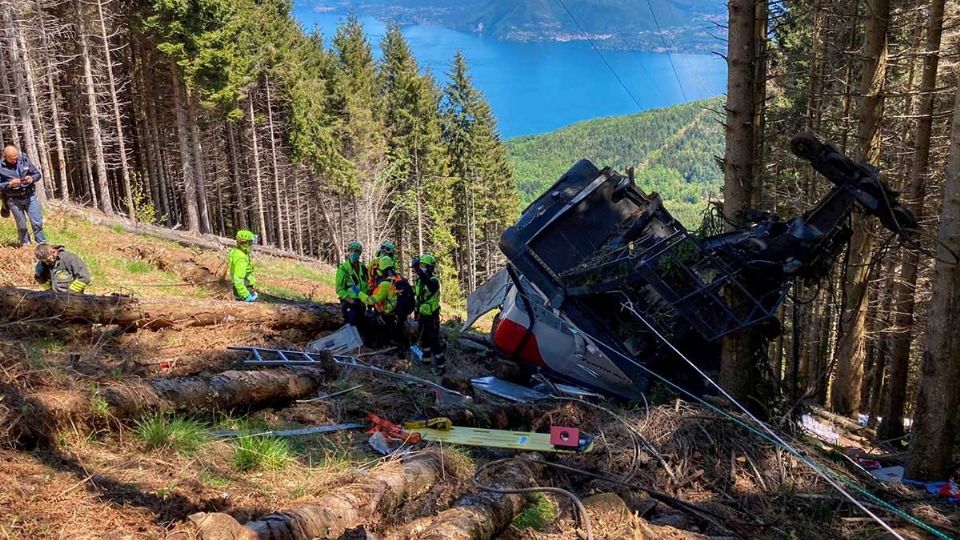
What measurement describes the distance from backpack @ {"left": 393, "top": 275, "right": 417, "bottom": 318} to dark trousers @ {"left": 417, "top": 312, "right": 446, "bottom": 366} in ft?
0.92

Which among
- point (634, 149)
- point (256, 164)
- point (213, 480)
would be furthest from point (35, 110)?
point (634, 149)

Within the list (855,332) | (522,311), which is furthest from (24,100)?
(855,332)

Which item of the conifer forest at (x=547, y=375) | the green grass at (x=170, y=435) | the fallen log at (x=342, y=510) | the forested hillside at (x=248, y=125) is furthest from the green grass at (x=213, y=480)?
the forested hillside at (x=248, y=125)

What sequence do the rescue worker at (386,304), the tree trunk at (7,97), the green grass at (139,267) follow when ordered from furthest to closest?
the tree trunk at (7,97)
the green grass at (139,267)
the rescue worker at (386,304)

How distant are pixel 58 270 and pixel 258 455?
6586mm

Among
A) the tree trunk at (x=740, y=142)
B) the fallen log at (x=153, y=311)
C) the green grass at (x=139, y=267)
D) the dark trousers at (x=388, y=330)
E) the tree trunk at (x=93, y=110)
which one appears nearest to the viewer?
the tree trunk at (x=740, y=142)

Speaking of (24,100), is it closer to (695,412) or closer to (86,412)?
(86,412)

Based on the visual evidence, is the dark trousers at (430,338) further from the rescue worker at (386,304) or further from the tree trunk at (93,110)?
the tree trunk at (93,110)

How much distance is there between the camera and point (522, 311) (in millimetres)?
9688

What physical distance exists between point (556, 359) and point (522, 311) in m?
0.89

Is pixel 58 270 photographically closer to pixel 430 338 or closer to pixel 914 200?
pixel 430 338

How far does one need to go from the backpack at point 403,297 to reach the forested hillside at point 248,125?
735 inches

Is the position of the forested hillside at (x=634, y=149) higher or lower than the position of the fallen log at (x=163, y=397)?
lower

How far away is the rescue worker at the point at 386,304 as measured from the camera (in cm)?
1014
